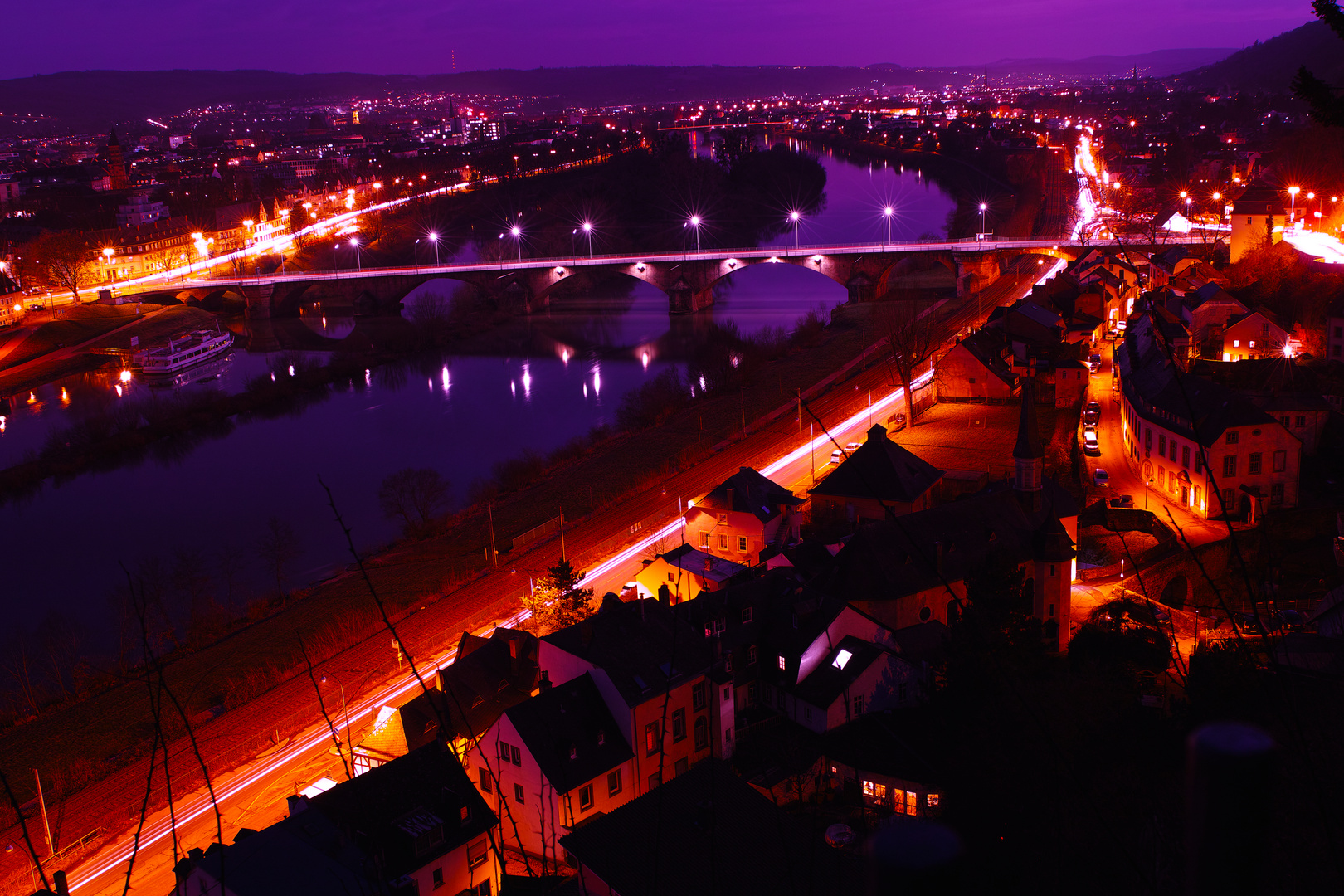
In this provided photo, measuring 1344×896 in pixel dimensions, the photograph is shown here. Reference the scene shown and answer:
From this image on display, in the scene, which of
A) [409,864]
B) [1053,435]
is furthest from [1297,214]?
[409,864]

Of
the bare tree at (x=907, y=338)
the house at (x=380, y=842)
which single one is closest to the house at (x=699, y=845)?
the house at (x=380, y=842)

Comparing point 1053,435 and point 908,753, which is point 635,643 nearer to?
point 908,753

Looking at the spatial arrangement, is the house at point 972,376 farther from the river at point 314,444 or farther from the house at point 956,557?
the house at point 956,557

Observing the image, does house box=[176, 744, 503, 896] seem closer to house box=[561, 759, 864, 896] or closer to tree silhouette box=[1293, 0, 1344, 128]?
house box=[561, 759, 864, 896]

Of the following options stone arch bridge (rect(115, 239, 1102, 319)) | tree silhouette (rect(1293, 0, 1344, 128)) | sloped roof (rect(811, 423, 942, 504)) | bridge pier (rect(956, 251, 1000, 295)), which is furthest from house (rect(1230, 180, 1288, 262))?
tree silhouette (rect(1293, 0, 1344, 128))

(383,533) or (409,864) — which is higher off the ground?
(409,864)

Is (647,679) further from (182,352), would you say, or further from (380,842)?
(182,352)
